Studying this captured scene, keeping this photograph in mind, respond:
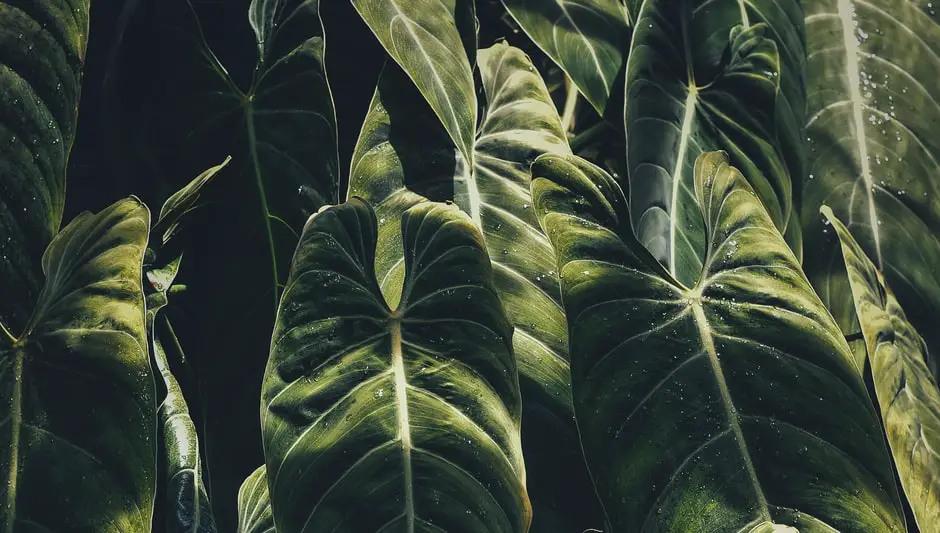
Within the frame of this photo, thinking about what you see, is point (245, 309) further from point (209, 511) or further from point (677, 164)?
point (677, 164)

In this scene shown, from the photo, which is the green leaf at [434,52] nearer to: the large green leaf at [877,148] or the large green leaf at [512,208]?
the large green leaf at [512,208]

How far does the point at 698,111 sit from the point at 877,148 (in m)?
0.31

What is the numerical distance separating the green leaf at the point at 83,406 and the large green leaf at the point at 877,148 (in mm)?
935

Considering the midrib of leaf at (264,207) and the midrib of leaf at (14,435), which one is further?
the midrib of leaf at (264,207)

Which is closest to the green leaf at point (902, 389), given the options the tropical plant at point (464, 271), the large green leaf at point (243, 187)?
the tropical plant at point (464, 271)

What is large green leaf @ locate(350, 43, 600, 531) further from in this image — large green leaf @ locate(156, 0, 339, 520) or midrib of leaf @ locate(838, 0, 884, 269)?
midrib of leaf @ locate(838, 0, 884, 269)

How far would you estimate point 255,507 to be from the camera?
93cm

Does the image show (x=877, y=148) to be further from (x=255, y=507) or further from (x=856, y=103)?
(x=255, y=507)

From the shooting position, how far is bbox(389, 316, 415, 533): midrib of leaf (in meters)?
0.73

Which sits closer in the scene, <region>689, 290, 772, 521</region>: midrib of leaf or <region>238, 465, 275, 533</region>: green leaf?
<region>689, 290, 772, 521</region>: midrib of leaf

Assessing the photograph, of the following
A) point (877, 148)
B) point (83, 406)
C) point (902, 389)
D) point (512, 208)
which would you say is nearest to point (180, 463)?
point (83, 406)

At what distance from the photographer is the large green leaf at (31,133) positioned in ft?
2.92

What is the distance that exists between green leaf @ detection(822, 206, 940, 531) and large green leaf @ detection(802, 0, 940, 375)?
12 cm

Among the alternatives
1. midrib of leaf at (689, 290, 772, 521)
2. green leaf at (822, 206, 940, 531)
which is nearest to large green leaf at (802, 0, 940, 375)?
green leaf at (822, 206, 940, 531)
